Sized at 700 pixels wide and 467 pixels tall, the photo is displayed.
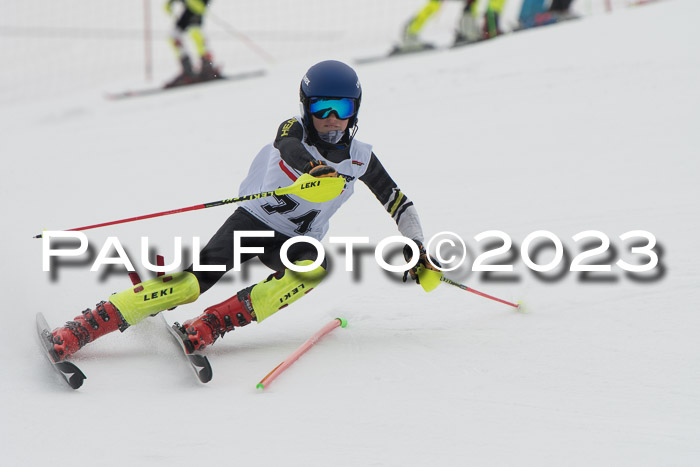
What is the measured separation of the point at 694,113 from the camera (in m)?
6.18

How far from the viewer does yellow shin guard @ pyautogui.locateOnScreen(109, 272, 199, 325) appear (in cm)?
314

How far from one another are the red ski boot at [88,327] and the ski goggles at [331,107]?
3.72 feet

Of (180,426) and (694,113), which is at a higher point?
(694,113)

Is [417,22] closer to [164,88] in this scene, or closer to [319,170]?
[164,88]

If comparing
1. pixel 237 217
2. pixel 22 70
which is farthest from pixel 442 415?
pixel 22 70

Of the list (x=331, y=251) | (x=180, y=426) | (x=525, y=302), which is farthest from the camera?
(x=331, y=251)

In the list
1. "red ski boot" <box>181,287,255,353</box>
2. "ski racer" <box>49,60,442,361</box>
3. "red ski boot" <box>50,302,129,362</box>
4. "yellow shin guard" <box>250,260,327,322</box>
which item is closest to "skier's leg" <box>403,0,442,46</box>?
"ski racer" <box>49,60,442,361</box>

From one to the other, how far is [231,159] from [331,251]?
→ 199 cm

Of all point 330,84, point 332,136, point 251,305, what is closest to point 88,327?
point 251,305

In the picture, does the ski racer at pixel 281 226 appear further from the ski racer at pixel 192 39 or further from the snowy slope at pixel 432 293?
the ski racer at pixel 192 39

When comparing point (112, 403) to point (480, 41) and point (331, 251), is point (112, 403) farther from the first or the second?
point (480, 41)

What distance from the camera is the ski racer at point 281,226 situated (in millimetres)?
3137

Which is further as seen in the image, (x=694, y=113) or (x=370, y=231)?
(x=694, y=113)

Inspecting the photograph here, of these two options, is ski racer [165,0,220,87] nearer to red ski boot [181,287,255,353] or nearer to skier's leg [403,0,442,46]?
skier's leg [403,0,442,46]
